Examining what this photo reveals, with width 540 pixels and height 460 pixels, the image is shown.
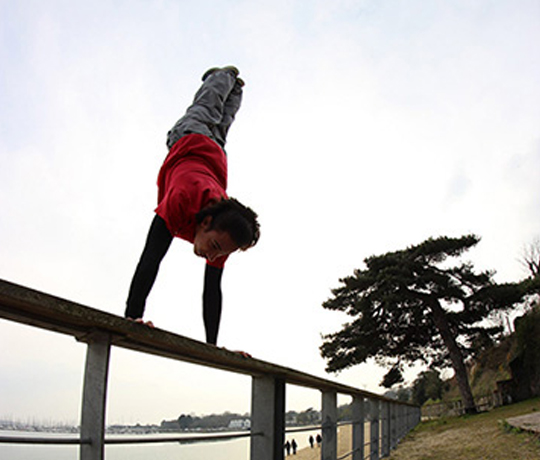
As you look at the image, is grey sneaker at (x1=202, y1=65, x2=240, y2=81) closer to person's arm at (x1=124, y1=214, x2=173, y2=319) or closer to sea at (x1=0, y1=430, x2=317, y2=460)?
person's arm at (x1=124, y1=214, x2=173, y2=319)

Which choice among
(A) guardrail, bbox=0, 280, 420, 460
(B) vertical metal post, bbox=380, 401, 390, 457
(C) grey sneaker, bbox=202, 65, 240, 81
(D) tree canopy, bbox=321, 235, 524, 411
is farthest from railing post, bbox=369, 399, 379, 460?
(D) tree canopy, bbox=321, 235, 524, 411

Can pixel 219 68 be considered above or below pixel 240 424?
above

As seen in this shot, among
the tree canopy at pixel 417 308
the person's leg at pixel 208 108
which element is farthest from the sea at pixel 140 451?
the tree canopy at pixel 417 308

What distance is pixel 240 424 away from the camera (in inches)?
65.9

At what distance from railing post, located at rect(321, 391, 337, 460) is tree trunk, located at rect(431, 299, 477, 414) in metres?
13.9

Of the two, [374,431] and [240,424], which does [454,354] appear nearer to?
[374,431]

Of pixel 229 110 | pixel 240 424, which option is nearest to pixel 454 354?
pixel 229 110

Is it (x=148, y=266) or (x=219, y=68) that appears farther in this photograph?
(x=219, y=68)

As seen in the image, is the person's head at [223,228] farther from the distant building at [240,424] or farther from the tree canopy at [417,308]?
the tree canopy at [417,308]

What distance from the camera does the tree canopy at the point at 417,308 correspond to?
49.2ft

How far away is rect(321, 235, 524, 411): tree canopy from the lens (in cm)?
1501

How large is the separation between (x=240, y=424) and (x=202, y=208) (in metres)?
0.82

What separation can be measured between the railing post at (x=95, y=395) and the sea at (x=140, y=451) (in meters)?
0.03

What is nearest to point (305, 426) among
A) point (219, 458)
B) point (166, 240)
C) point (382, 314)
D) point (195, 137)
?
point (219, 458)
